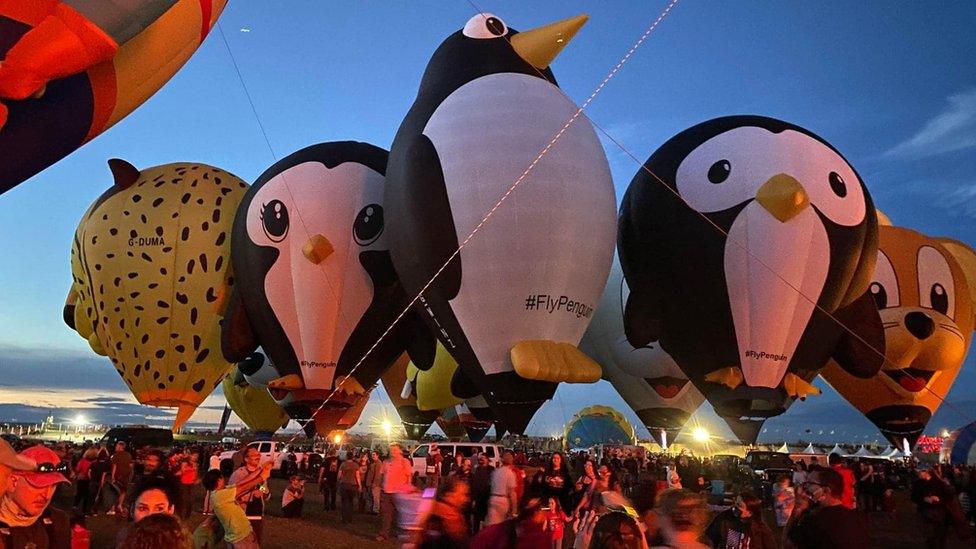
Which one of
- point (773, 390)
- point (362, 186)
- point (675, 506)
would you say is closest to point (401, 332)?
point (362, 186)

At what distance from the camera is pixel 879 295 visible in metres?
20.7

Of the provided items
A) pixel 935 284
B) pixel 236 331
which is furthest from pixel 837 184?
pixel 236 331

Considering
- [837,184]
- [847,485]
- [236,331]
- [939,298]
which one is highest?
[837,184]

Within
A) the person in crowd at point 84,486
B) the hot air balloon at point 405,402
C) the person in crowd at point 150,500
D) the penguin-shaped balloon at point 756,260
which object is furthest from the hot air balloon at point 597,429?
the person in crowd at point 150,500

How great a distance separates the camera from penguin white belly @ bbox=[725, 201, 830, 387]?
49.1 feet

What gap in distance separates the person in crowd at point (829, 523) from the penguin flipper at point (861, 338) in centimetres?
1384

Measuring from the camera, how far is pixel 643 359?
23.5m

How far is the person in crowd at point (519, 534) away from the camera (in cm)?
372

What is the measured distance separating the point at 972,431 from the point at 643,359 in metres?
9.69

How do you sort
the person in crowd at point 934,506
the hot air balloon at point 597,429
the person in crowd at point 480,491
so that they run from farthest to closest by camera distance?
the hot air balloon at point 597,429
the person in crowd at point 934,506
the person in crowd at point 480,491

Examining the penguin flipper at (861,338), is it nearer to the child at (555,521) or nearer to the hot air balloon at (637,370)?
the hot air balloon at (637,370)

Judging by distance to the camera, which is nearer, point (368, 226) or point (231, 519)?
point (231, 519)

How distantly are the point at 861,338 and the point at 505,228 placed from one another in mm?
8568

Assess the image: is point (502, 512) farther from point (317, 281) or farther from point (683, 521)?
point (317, 281)
